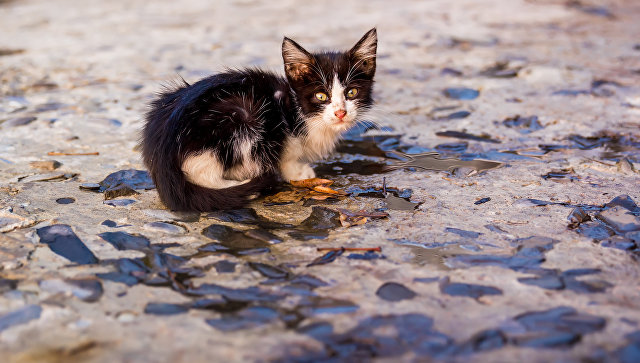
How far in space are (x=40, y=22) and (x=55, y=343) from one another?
245 inches

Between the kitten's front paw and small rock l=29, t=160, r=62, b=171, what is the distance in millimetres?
1181

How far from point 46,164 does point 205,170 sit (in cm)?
101

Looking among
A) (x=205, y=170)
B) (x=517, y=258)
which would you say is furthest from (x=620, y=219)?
(x=205, y=170)

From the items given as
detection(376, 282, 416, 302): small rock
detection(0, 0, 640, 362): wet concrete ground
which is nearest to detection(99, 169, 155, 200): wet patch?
detection(0, 0, 640, 362): wet concrete ground

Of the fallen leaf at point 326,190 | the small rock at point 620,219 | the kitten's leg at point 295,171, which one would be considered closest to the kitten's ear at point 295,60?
the kitten's leg at point 295,171

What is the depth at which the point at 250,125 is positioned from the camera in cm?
293

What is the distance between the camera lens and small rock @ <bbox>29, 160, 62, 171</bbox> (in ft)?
10.6

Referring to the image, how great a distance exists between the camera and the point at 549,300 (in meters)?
1.95

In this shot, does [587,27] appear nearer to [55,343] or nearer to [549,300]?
[549,300]

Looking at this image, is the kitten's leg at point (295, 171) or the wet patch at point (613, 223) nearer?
the wet patch at point (613, 223)

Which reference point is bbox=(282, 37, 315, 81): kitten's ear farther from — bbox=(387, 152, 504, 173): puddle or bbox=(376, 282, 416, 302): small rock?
bbox=(376, 282, 416, 302): small rock

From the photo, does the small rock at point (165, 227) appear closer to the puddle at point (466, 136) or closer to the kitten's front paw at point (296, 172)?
A: the kitten's front paw at point (296, 172)

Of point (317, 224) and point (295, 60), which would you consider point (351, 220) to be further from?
point (295, 60)

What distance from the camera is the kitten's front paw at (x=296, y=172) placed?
3.15 metres
